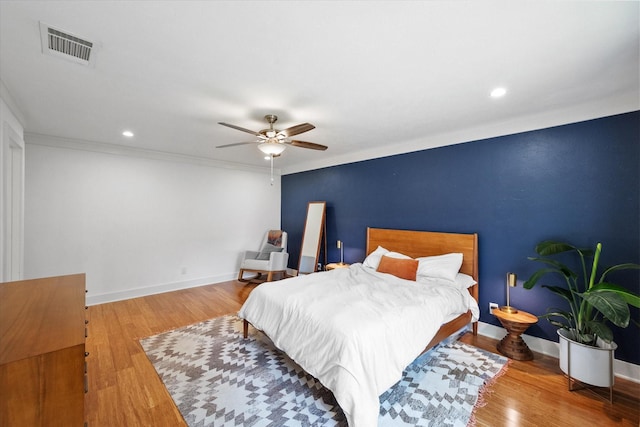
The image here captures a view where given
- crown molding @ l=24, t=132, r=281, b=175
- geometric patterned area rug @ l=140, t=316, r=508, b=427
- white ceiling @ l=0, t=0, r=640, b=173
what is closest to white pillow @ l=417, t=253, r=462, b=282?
geometric patterned area rug @ l=140, t=316, r=508, b=427

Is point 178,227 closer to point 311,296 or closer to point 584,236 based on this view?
point 311,296

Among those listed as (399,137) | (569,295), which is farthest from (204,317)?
(569,295)

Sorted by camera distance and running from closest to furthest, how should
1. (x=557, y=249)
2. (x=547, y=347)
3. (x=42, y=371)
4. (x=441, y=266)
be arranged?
1. (x=42, y=371)
2. (x=557, y=249)
3. (x=547, y=347)
4. (x=441, y=266)

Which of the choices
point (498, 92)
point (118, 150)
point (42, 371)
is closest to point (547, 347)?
point (498, 92)

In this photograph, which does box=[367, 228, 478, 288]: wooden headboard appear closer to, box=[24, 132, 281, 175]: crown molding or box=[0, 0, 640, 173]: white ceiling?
box=[0, 0, 640, 173]: white ceiling

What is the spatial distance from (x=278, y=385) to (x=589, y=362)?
8.29 feet

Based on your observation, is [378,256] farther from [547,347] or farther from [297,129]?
[297,129]

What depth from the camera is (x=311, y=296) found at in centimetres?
249

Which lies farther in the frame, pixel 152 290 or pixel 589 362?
pixel 152 290

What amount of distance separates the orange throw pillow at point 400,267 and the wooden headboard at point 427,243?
16.1 inches

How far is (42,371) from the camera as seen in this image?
33.9 inches

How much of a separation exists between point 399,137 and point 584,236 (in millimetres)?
2270

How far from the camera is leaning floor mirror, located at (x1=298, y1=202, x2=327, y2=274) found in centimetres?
502

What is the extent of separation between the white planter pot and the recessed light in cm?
220
